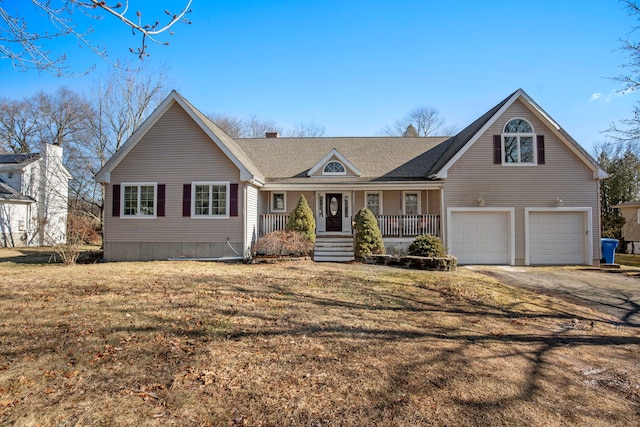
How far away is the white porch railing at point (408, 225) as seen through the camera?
1455 cm

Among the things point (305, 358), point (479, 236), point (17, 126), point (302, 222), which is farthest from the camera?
point (17, 126)

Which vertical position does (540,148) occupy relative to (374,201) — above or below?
above

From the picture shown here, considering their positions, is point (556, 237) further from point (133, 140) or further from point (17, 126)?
point (17, 126)

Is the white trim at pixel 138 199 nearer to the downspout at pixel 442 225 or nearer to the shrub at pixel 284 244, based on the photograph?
the shrub at pixel 284 244

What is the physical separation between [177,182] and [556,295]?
1332 centimetres

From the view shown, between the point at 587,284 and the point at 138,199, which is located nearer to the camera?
the point at 587,284

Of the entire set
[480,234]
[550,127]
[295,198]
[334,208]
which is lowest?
[480,234]

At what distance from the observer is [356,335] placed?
5.07m

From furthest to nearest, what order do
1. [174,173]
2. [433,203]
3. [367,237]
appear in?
[433,203] → [174,173] → [367,237]

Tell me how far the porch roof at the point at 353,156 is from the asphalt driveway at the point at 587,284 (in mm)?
5664

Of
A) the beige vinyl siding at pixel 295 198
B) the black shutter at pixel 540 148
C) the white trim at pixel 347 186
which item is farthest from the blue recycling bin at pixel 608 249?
the beige vinyl siding at pixel 295 198

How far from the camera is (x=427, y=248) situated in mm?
12109

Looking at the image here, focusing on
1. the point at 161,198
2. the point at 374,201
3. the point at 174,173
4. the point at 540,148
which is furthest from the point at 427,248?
the point at 161,198

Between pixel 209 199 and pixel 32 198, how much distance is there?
18602 mm
